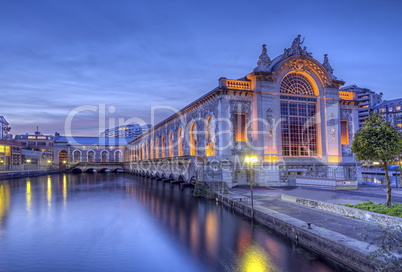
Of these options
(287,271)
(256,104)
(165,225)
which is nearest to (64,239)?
(165,225)

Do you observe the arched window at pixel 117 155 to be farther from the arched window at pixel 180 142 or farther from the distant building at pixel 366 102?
the distant building at pixel 366 102

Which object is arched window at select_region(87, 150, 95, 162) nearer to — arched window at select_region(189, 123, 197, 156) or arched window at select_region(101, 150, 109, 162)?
arched window at select_region(101, 150, 109, 162)

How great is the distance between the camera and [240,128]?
102 feet

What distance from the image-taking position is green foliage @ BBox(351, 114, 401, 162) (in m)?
14.3

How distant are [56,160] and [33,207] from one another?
85.0 m

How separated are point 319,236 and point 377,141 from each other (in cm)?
697

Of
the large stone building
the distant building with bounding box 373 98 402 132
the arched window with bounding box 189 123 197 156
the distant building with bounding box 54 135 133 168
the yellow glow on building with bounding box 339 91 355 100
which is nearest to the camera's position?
the large stone building

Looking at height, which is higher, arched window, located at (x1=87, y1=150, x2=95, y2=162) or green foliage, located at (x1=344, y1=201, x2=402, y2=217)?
arched window, located at (x1=87, y1=150, x2=95, y2=162)

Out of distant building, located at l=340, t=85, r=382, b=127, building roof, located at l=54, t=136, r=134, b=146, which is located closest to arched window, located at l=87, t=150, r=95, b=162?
building roof, located at l=54, t=136, r=134, b=146

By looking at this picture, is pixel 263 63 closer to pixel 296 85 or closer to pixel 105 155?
pixel 296 85

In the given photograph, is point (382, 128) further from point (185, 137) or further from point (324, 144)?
point (185, 137)

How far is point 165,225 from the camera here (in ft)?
57.1

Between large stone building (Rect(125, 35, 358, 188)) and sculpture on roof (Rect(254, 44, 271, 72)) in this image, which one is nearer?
large stone building (Rect(125, 35, 358, 188))

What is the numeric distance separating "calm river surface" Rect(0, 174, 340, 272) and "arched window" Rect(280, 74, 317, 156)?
14931 mm
